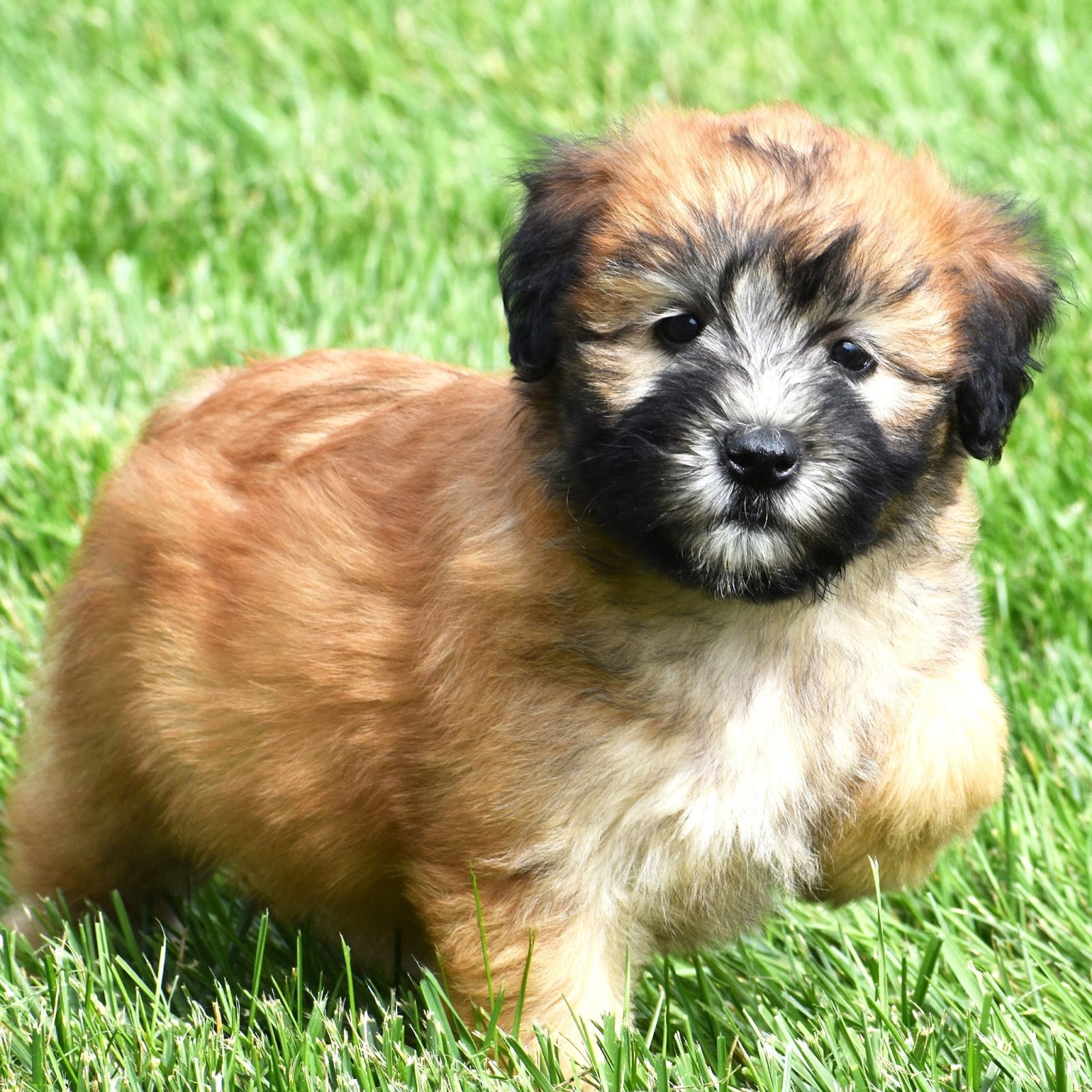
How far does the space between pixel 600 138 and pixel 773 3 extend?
5.22 metres

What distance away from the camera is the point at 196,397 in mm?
4316

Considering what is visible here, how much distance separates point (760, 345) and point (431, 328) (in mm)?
3514

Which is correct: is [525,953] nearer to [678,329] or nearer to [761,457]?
[761,457]

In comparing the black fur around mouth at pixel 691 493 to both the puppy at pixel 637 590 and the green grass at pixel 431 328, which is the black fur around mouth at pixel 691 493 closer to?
the puppy at pixel 637 590

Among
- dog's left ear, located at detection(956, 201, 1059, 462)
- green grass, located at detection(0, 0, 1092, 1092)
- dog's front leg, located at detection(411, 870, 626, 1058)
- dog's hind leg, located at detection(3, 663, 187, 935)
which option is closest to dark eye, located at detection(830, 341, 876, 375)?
dog's left ear, located at detection(956, 201, 1059, 462)

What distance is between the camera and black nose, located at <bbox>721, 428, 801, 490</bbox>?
112 inches

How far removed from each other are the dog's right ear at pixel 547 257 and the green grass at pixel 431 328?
1272 millimetres

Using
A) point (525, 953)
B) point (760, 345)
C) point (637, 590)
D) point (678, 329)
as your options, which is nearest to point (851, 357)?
point (760, 345)

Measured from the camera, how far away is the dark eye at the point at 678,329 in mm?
3057

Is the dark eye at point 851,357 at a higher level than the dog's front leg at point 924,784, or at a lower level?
higher

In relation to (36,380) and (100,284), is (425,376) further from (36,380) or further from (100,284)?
(100,284)

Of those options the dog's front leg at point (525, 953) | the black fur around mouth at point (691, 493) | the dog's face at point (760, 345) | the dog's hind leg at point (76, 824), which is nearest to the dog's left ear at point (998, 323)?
the dog's face at point (760, 345)

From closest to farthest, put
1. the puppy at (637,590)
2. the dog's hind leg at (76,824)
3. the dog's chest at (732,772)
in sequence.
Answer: the puppy at (637,590) < the dog's chest at (732,772) < the dog's hind leg at (76,824)

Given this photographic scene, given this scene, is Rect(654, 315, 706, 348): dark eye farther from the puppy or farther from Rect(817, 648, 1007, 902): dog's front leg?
Rect(817, 648, 1007, 902): dog's front leg
